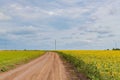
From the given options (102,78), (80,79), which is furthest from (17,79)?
(102,78)

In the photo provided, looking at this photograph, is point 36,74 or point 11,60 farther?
point 11,60

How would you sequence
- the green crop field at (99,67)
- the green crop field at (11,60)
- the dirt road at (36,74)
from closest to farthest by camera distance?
the green crop field at (99,67) < the dirt road at (36,74) < the green crop field at (11,60)

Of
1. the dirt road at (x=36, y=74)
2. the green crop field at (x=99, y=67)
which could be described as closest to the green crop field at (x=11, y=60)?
the dirt road at (x=36, y=74)

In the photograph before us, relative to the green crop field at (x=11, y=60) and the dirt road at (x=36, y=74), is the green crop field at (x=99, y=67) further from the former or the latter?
the green crop field at (x=11, y=60)

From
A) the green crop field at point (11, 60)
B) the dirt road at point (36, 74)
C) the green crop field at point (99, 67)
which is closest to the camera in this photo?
the green crop field at point (99, 67)

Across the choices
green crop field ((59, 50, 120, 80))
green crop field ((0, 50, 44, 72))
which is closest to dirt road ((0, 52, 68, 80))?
green crop field ((59, 50, 120, 80))

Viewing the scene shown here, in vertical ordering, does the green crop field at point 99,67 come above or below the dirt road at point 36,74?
above

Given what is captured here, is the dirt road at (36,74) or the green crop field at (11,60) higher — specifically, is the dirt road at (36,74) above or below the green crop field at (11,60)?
below

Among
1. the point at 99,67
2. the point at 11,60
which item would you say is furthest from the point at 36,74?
the point at 11,60

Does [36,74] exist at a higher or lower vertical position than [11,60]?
lower

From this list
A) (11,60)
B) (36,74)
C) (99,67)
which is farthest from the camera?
(11,60)

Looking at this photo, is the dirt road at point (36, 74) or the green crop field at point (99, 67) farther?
the dirt road at point (36, 74)

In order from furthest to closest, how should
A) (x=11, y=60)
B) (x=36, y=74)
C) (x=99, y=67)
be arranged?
(x=11, y=60)
(x=99, y=67)
(x=36, y=74)

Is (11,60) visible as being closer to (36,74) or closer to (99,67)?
(36,74)
